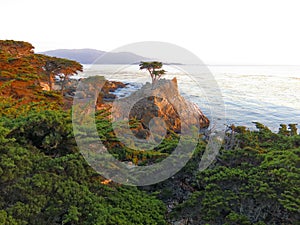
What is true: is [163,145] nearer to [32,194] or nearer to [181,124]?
[32,194]

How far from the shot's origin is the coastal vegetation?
406cm

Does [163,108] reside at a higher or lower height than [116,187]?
lower

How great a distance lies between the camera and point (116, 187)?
5.54m

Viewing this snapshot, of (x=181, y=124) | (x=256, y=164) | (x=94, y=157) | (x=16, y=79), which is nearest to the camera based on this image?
(x=94, y=157)

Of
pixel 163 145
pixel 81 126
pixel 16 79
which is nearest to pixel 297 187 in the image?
pixel 163 145

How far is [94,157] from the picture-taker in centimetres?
Result: 522

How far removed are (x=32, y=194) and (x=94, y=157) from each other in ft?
4.73

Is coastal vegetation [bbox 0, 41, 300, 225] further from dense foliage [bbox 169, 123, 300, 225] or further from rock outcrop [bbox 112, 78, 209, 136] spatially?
rock outcrop [bbox 112, 78, 209, 136]

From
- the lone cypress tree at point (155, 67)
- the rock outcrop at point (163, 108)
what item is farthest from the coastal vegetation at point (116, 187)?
the lone cypress tree at point (155, 67)

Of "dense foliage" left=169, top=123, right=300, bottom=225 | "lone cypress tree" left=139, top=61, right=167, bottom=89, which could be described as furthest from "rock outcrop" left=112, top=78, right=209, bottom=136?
"dense foliage" left=169, top=123, right=300, bottom=225

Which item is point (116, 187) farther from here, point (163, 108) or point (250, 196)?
point (163, 108)

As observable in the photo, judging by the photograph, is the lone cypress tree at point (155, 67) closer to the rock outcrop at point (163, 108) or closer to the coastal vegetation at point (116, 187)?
the rock outcrop at point (163, 108)

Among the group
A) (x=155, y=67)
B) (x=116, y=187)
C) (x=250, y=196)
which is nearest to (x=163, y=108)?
(x=155, y=67)

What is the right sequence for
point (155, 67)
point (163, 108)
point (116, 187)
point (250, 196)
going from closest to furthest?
point (250, 196)
point (116, 187)
point (163, 108)
point (155, 67)
